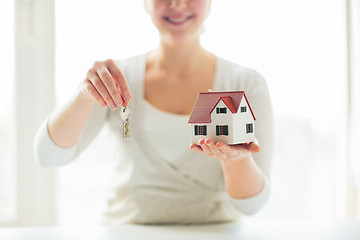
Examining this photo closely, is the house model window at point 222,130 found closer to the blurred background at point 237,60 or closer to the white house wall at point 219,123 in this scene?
the white house wall at point 219,123

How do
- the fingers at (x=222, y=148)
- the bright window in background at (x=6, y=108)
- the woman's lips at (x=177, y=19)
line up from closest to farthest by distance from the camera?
the fingers at (x=222, y=148) < the woman's lips at (x=177, y=19) < the bright window in background at (x=6, y=108)

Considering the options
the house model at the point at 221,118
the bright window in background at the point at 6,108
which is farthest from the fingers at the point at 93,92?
the bright window in background at the point at 6,108

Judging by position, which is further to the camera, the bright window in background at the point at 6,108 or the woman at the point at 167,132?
the bright window in background at the point at 6,108

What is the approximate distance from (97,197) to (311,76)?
0.60m

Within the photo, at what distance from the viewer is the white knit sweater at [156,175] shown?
765 millimetres

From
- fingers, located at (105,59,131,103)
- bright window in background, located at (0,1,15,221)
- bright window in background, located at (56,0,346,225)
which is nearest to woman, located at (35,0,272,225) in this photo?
fingers, located at (105,59,131,103)

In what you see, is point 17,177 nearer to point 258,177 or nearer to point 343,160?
point 258,177

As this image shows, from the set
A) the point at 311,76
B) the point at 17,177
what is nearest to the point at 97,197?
the point at 17,177

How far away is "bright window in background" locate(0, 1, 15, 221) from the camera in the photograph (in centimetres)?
106

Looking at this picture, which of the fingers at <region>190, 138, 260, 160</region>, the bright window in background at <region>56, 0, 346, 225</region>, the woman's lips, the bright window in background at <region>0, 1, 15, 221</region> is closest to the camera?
the fingers at <region>190, 138, 260, 160</region>

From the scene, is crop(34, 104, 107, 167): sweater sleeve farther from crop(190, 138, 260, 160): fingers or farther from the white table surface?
crop(190, 138, 260, 160): fingers

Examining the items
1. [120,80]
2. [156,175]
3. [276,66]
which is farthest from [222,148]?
[276,66]

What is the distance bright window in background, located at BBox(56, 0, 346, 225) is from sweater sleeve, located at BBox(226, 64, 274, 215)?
14 centimetres

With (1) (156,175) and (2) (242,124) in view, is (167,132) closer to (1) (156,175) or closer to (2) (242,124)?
(1) (156,175)
